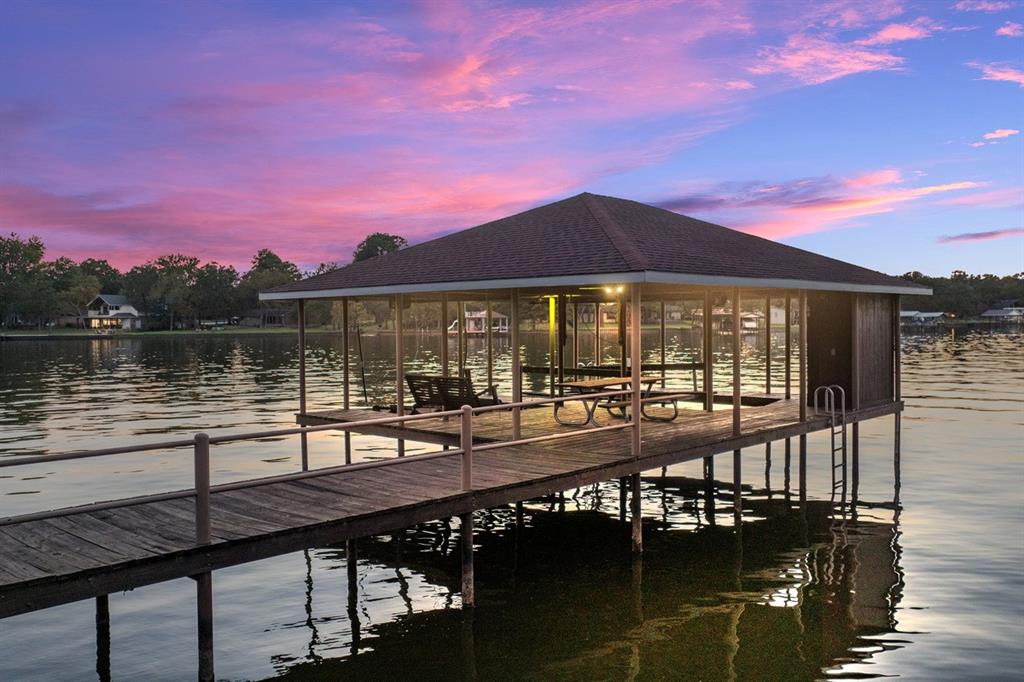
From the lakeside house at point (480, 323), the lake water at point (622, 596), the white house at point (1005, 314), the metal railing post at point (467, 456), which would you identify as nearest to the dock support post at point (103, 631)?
the lake water at point (622, 596)

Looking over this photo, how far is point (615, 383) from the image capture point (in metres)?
16.2

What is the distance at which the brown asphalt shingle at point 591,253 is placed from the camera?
12734 millimetres

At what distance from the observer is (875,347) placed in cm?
1877

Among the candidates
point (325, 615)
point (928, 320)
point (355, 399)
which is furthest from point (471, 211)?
point (928, 320)

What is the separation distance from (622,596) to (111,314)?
5904 inches

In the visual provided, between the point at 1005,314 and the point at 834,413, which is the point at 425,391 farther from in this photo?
the point at 1005,314

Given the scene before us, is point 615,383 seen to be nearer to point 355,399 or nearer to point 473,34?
point 473,34

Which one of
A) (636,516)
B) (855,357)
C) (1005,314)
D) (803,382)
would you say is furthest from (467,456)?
(1005,314)

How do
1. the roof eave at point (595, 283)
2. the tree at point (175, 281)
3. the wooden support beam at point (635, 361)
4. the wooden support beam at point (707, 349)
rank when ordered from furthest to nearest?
the tree at point (175, 281), the wooden support beam at point (707, 349), the roof eave at point (595, 283), the wooden support beam at point (635, 361)

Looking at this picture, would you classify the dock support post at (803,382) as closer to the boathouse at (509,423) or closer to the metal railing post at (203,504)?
the boathouse at (509,423)

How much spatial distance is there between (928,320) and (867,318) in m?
180

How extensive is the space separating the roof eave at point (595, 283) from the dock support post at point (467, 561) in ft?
12.6

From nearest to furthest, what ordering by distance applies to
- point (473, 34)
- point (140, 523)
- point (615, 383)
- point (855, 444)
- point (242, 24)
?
point (140, 523) → point (615, 383) → point (855, 444) → point (473, 34) → point (242, 24)

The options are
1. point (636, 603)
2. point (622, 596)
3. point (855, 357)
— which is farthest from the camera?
point (855, 357)
